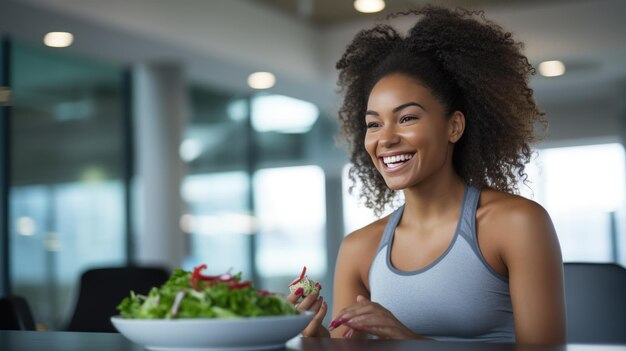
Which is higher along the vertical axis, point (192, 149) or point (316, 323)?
point (192, 149)

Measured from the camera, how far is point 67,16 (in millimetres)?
5516

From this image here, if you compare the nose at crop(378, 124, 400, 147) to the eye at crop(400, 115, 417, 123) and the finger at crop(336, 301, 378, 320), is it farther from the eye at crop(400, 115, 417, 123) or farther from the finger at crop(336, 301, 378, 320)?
the finger at crop(336, 301, 378, 320)

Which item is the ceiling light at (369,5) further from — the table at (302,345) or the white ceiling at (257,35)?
the table at (302,345)

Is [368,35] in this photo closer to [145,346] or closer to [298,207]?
[145,346]

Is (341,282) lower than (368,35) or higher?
lower

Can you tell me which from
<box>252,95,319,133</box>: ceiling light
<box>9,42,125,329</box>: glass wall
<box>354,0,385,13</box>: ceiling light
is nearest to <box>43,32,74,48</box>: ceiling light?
<box>9,42,125,329</box>: glass wall

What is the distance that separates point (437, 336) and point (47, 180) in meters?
4.94

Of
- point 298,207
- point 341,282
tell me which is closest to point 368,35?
point 341,282

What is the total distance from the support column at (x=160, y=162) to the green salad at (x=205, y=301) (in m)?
5.47

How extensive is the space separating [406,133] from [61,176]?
4982 mm

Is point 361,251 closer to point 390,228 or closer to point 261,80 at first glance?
point 390,228

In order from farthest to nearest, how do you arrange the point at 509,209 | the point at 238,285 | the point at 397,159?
the point at 397,159 < the point at 509,209 < the point at 238,285

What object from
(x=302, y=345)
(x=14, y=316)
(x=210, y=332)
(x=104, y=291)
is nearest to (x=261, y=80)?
(x=104, y=291)

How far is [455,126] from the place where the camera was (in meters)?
2.28
